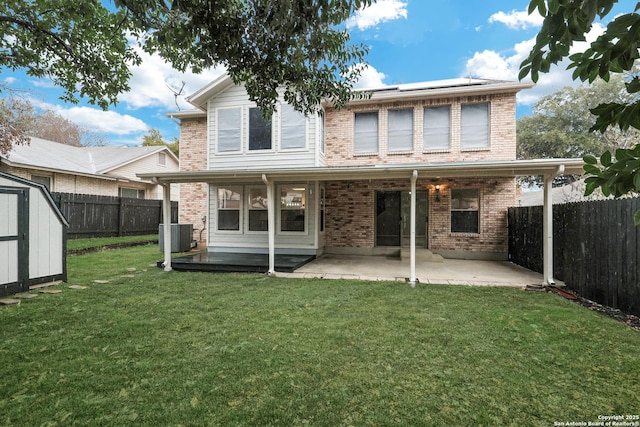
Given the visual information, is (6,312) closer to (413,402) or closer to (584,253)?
(413,402)

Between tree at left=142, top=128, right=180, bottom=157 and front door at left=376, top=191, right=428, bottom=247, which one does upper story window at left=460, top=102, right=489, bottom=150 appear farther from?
tree at left=142, top=128, right=180, bottom=157

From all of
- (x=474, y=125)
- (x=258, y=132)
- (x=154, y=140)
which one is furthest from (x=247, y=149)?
(x=154, y=140)

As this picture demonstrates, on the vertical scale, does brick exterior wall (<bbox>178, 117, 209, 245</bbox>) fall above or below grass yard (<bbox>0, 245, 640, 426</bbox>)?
above

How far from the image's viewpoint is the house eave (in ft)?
18.6

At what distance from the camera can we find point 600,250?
4902 millimetres

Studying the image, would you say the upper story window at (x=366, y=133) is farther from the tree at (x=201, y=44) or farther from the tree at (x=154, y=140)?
the tree at (x=154, y=140)

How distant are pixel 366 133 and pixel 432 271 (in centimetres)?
506

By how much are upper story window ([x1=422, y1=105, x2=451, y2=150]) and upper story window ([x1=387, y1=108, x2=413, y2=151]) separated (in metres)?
0.46

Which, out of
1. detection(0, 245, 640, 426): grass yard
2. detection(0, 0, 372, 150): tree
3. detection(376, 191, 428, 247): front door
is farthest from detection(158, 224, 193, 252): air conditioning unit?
detection(376, 191, 428, 247): front door

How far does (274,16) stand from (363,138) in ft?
22.5

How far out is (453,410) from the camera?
227cm

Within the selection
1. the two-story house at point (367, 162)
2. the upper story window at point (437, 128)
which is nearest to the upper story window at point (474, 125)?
the two-story house at point (367, 162)

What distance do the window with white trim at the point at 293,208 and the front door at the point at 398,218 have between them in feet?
8.59

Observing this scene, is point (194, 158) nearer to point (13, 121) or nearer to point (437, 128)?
point (13, 121)
